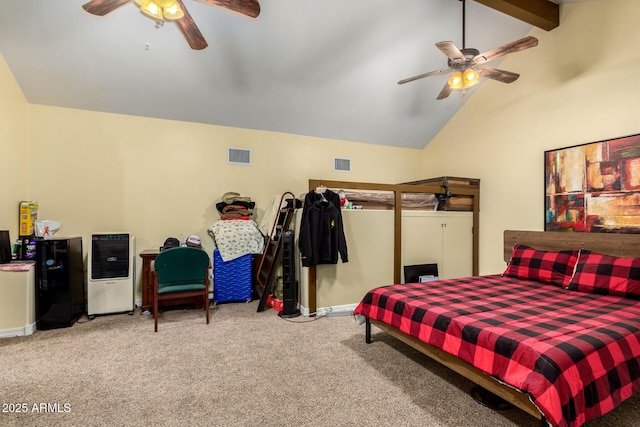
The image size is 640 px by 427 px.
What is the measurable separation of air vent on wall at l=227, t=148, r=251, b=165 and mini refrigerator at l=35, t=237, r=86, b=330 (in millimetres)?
2201

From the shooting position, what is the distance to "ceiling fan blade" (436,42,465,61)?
2.85 m

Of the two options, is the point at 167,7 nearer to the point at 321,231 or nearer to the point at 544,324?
the point at 321,231

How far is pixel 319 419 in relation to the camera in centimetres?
184

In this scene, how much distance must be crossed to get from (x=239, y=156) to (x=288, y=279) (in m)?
2.10

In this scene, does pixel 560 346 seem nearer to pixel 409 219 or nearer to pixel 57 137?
pixel 409 219

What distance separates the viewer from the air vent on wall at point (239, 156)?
15.3 feet

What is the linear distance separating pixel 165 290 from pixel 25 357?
1148 millimetres

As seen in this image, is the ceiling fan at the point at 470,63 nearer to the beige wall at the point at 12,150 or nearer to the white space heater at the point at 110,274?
the white space heater at the point at 110,274

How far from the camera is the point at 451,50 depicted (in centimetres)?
296

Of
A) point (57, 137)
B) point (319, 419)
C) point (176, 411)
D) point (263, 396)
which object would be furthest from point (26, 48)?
point (319, 419)

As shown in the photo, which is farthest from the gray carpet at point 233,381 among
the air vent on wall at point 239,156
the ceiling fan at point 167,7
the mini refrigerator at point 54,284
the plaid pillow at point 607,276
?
the ceiling fan at point 167,7

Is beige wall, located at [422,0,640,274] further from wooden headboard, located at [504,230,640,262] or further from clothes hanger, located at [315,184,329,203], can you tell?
clothes hanger, located at [315,184,329,203]

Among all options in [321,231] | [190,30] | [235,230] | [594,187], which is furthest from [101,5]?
[594,187]

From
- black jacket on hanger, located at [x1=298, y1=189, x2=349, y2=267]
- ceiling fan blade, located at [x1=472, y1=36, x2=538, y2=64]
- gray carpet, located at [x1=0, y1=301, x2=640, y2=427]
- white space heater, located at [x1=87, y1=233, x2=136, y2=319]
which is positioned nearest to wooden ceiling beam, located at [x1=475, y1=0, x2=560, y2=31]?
ceiling fan blade, located at [x1=472, y1=36, x2=538, y2=64]
